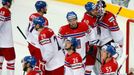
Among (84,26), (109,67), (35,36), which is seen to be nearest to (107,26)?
(84,26)

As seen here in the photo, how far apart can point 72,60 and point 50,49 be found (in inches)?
15.5

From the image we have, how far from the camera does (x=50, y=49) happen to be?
16.5ft

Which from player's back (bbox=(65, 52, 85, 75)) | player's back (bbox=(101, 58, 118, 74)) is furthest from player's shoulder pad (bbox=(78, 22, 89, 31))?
player's back (bbox=(101, 58, 118, 74))

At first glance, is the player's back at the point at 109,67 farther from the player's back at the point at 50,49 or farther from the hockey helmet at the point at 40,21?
the hockey helmet at the point at 40,21

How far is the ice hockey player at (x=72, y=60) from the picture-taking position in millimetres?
4695

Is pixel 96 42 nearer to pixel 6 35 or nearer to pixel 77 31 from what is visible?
pixel 77 31

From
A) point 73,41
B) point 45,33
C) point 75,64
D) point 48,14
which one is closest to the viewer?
point 75,64

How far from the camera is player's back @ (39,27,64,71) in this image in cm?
500

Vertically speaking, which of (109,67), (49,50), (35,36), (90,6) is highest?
(90,6)

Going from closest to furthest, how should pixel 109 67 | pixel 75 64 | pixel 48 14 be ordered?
pixel 109 67
pixel 75 64
pixel 48 14

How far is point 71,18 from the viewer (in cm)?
514

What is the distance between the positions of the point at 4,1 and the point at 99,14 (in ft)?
3.33

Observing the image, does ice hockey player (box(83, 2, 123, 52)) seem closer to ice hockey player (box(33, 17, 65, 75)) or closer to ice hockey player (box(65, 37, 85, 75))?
ice hockey player (box(33, 17, 65, 75))

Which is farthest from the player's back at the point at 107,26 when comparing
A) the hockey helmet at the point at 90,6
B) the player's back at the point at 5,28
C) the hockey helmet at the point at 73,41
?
the player's back at the point at 5,28
